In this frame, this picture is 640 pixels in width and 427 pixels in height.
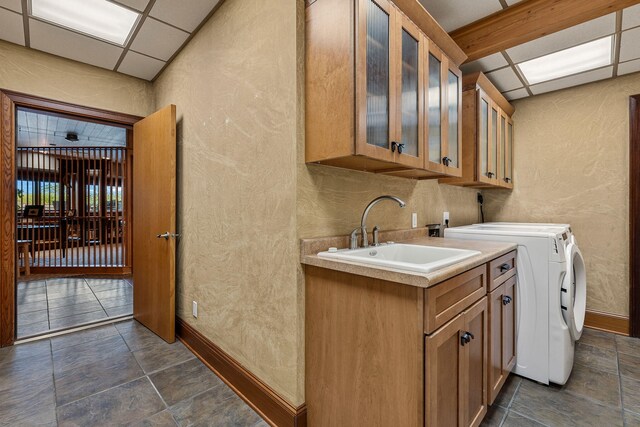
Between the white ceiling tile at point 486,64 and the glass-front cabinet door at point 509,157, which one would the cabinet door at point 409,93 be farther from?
the glass-front cabinet door at point 509,157

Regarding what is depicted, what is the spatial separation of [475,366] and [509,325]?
68 cm

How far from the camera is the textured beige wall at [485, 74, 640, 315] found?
9.66 ft

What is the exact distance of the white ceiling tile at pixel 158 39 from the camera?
232 centimetres

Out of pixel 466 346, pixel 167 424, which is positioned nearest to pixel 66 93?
pixel 167 424

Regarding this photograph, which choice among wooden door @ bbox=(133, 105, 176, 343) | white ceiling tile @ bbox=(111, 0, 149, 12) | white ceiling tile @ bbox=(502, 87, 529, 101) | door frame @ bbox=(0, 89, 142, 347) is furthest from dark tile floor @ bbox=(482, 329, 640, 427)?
door frame @ bbox=(0, 89, 142, 347)

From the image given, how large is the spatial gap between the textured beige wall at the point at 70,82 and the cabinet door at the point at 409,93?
2.90 metres

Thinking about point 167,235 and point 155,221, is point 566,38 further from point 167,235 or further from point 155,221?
point 155,221

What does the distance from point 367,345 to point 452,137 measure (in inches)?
62.2

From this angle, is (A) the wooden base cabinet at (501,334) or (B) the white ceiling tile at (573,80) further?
(B) the white ceiling tile at (573,80)

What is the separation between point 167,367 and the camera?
2195mm

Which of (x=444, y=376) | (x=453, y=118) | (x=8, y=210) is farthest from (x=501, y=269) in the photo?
(x=8, y=210)

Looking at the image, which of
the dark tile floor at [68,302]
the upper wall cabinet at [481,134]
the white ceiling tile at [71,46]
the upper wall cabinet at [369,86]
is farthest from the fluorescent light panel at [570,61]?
the dark tile floor at [68,302]

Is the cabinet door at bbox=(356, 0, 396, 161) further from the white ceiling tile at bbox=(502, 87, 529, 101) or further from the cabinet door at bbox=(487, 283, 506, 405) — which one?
the white ceiling tile at bbox=(502, 87, 529, 101)

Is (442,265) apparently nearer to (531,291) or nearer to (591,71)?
(531,291)
